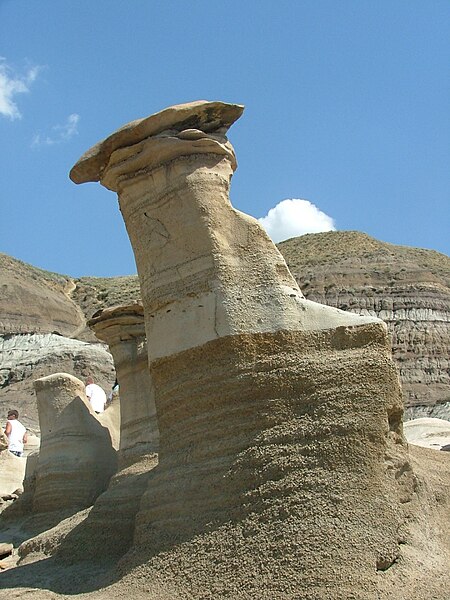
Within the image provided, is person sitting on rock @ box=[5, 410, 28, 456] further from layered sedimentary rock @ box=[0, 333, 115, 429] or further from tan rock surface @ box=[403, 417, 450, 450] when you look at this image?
layered sedimentary rock @ box=[0, 333, 115, 429]

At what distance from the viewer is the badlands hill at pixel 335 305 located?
34.5m

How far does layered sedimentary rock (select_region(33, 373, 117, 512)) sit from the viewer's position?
9.38 m

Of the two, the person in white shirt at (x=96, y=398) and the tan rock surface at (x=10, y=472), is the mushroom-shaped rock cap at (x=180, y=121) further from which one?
the tan rock surface at (x=10, y=472)

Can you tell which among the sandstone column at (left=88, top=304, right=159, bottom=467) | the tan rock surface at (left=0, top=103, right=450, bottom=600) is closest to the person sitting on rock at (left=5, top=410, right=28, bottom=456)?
the sandstone column at (left=88, top=304, right=159, bottom=467)

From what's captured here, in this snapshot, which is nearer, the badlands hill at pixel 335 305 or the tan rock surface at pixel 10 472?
the tan rock surface at pixel 10 472

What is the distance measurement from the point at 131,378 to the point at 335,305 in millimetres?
33620

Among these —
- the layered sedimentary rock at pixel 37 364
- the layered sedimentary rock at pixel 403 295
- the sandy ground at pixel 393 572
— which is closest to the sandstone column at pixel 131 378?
the sandy ground at pixel 393 572

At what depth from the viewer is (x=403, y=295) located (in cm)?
4134

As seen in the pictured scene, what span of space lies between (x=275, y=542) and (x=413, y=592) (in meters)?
0.76

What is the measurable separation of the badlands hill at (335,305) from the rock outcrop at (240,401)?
24.2 m

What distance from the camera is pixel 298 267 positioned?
154 feet

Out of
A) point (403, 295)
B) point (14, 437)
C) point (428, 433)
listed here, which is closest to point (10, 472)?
point (14, 437)

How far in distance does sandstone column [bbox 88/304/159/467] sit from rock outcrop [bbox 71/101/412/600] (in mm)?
2417

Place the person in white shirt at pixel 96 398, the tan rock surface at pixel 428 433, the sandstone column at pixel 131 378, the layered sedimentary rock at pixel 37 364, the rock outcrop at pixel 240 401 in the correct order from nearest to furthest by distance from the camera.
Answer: the rock outcrop at pixel 240 401 → the sandstone column at pixel 131 378 → the tan rock surface at pixel 428 433 → the person in white shirt at pixel 96 398 → the layered sedimentary rock at pixel 37 364
